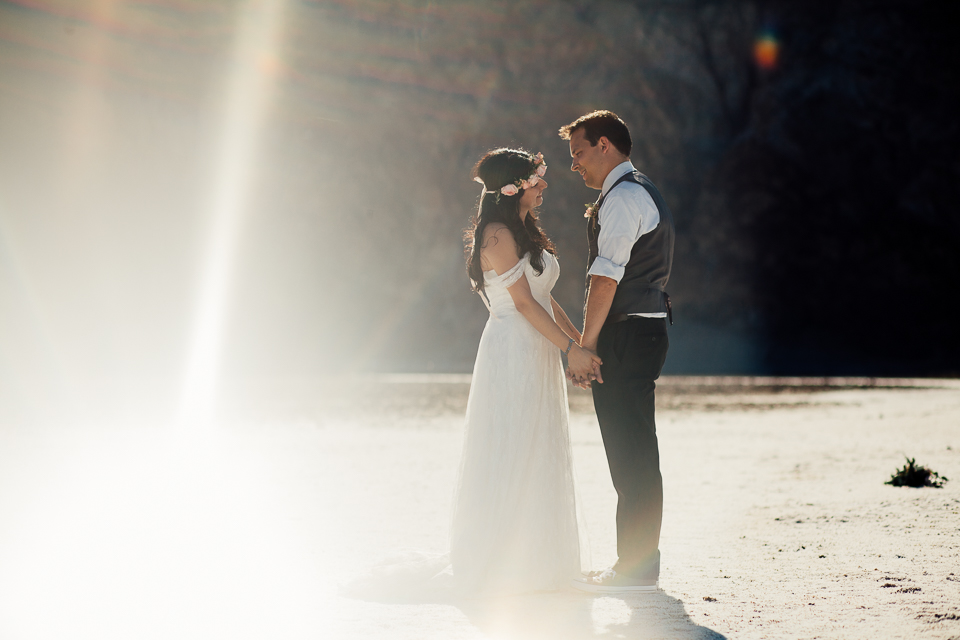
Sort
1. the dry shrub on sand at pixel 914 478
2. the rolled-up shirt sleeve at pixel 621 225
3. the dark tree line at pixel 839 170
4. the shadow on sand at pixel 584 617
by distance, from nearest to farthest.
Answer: the shadow on sand at pixel 584 617, the rolled-up shirt sleeve at pixel 621 225, the dry shrub on sand at pixel 914 478, the dark tree line at pixel 839 170

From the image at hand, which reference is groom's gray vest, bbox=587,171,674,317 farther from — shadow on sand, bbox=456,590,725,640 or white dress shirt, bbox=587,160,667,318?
shadow on sand, bbox=456,590,725,640

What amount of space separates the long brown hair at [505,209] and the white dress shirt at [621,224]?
35 cm

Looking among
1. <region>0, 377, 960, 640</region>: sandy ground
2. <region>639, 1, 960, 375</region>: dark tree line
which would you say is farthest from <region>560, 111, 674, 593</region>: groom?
<region>639, 1, 960, 375</region>: dark tree line

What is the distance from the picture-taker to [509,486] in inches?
162

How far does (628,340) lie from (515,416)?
668mm

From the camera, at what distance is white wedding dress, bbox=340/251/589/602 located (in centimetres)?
402

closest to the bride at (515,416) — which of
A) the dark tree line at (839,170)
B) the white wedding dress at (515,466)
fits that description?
the white wedding dress at (515,466)

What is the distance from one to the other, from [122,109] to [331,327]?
47.3 ft

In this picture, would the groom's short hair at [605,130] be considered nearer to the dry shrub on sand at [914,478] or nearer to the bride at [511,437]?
the bride at [511,437]

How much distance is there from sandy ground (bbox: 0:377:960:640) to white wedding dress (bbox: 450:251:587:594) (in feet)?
0.63

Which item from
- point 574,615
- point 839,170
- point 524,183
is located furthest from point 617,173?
point 839,170

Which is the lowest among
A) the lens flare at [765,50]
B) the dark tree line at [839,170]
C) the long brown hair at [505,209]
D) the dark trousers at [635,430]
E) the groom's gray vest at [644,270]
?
the dark trousers at [635,430]

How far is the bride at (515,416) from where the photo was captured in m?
4.03

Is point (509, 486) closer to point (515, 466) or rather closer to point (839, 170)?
point (515, 466)
